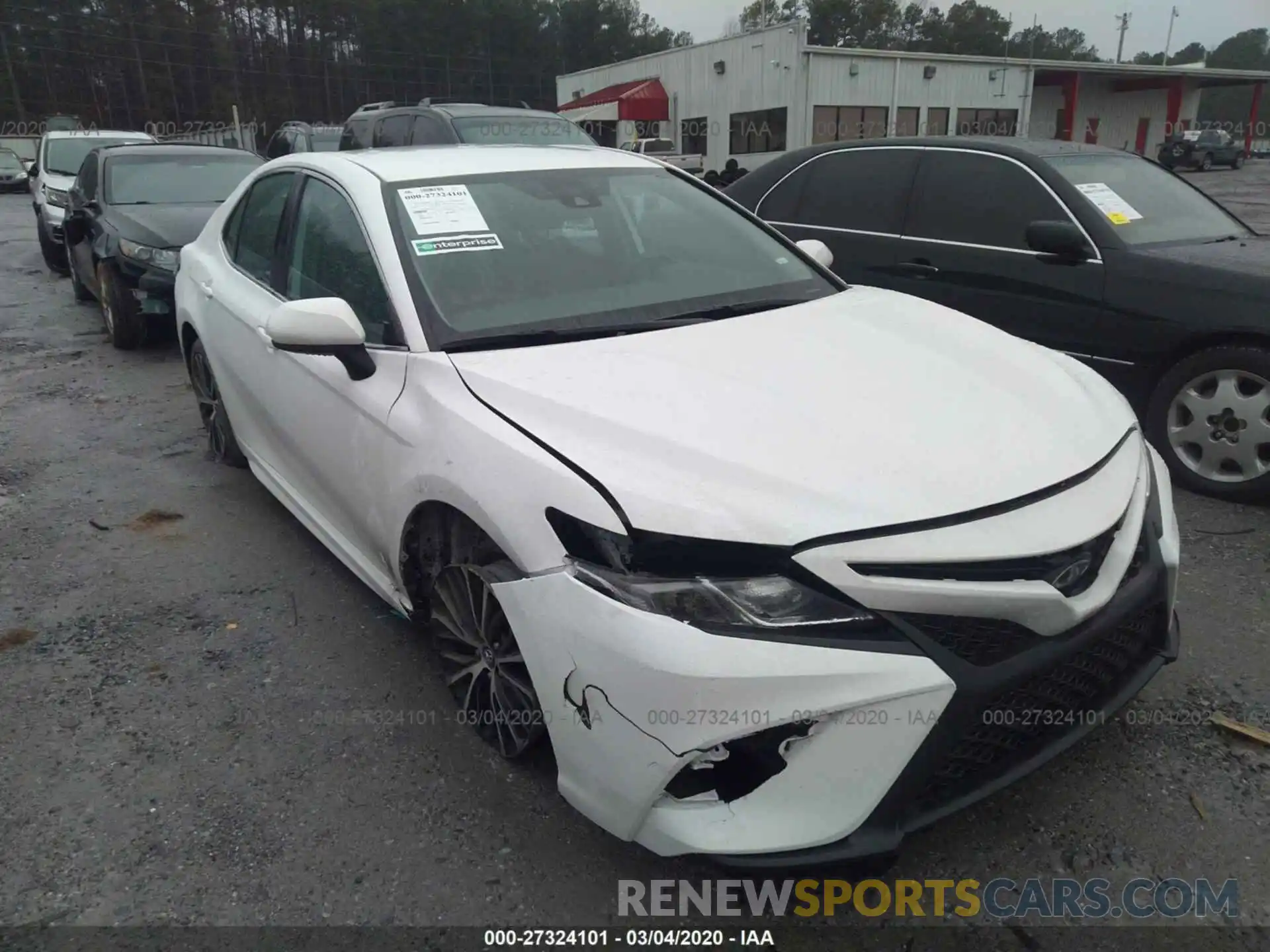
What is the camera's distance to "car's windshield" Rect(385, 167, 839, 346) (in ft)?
8.84

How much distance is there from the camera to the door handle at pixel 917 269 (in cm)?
505

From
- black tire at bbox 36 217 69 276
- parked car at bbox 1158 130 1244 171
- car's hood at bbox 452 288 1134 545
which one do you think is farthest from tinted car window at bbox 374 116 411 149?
parked car at bbox 1158 130 1244 171

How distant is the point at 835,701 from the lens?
5.64 feet

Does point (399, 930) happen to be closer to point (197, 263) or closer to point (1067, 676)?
point (1067, 676)

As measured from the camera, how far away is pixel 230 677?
300cm

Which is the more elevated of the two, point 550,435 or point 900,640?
point 550,435

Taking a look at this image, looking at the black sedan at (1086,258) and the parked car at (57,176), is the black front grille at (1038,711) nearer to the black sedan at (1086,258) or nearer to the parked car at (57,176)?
the black sedan at (1086,258)

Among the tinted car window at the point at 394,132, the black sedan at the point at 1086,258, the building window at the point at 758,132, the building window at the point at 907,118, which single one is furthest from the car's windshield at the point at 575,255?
the building window at the point at 907,118

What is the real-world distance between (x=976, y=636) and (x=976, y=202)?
378 centimetres

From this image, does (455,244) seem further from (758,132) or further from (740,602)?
(758,132)

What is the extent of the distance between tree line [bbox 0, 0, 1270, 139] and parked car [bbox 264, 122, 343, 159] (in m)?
39.7

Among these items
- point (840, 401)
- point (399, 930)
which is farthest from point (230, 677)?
point (840, 401)

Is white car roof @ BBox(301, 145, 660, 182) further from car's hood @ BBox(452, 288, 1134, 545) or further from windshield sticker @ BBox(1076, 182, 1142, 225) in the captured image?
windshield sticker @ BBox(1076, 182, 1142, 225)

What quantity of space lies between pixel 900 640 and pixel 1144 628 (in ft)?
2.60
